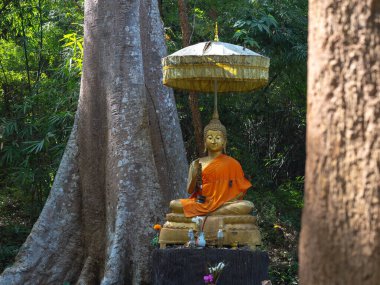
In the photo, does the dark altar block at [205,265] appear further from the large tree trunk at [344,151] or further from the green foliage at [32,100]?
the large tree trunk at [344,151]

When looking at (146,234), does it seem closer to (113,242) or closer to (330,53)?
(113,242)

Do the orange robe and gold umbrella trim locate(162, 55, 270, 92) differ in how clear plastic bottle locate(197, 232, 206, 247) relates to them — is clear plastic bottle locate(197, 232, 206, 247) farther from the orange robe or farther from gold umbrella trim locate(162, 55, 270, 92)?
gold umbrella trim locate(162, 55, 270, 92)

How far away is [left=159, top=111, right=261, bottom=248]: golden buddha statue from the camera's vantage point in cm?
917

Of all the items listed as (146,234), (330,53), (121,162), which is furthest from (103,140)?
(330,53)

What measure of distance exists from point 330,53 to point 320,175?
1.63 feet

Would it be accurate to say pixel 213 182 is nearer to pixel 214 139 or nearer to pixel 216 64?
pixel 214 139

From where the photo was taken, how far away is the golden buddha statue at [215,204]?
9172mm

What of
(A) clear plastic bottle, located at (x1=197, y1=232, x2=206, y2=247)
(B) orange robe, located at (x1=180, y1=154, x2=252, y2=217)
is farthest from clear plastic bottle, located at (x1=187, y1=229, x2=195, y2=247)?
(B) orange robe, located at (x1=180, y1=154, x2=252, y2=217)

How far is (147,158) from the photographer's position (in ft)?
34.8

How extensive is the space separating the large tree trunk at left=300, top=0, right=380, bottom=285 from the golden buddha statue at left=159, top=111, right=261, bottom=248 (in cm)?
540

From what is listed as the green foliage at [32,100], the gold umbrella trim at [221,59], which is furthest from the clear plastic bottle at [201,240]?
the green foliage at [32,100]

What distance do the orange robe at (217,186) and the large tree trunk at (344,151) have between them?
5.52 m

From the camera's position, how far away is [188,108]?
14.4 meters

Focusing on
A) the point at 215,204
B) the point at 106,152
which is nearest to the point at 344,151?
the point at 215,204
